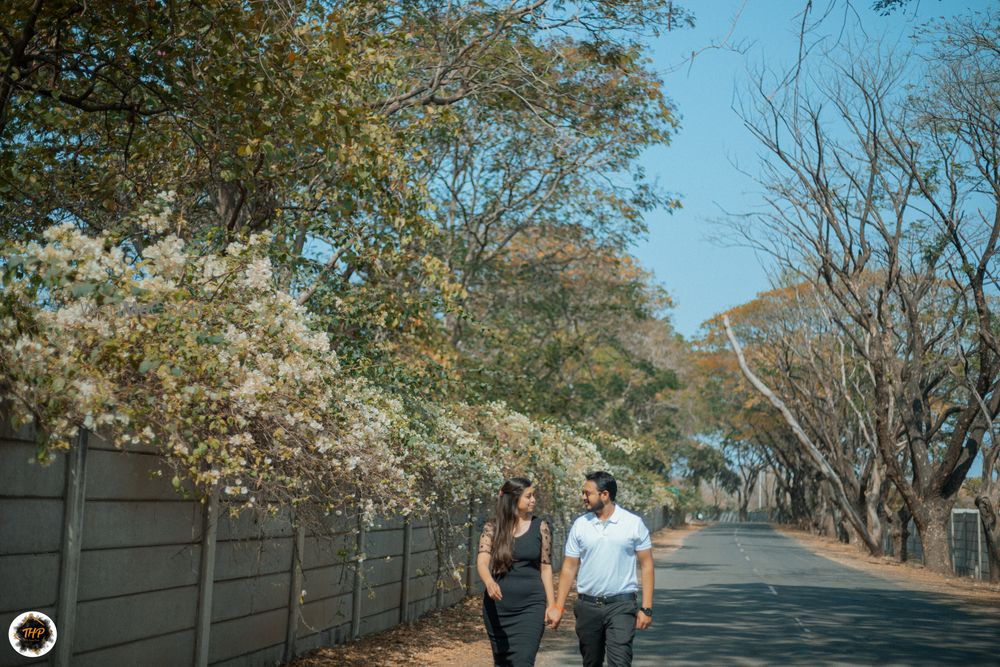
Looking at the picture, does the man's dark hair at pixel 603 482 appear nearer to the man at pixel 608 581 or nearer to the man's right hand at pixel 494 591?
the man at pixel 608 581

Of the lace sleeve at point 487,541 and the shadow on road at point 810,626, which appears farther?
the shadow on road at point 810,626

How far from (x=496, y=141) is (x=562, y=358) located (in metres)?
6.36

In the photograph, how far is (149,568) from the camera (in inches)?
302

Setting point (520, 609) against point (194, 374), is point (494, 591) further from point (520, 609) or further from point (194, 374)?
point (194, 374)

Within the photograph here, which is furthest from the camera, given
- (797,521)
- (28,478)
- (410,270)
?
(797,521)

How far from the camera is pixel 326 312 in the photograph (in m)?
14.8

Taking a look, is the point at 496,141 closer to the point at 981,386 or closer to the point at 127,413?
the point at 981,386

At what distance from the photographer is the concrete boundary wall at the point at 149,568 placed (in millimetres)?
6277

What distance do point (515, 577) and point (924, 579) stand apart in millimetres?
22441

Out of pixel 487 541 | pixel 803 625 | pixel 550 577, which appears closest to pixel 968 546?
pixel 803 625

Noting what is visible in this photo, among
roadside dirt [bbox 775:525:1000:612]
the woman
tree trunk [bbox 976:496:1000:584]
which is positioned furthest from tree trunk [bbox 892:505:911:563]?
the woman

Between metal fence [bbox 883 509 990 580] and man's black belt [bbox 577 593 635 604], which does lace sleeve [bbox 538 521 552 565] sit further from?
metal fence [bbox 883 509 990 580]

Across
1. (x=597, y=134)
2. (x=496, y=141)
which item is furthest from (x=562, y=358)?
(x=597, y=134)

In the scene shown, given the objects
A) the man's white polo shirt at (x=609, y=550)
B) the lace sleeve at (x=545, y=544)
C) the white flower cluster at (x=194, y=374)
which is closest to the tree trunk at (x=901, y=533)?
the white flower cluster at (x=194, y=374)
